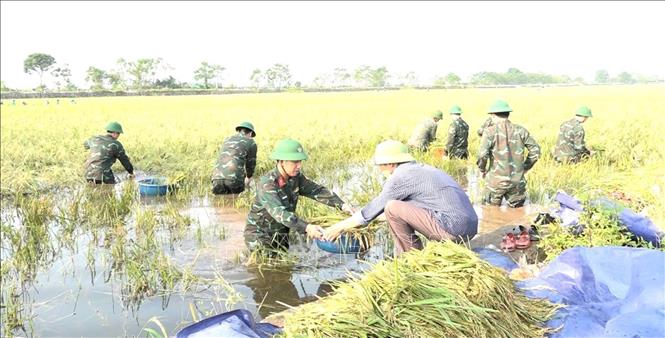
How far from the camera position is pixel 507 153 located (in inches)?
244

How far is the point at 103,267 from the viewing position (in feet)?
14.5

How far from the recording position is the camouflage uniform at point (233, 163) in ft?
23.0

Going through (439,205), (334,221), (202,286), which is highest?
(439,205)

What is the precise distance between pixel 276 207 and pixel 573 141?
231 inches

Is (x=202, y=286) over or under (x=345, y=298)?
under

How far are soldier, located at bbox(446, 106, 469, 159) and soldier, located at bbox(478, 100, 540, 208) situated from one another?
9.48 feet

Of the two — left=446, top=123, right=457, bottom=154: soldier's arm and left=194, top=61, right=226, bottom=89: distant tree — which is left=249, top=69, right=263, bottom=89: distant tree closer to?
left=194, top=61, right=226, bottom=89: distant tree

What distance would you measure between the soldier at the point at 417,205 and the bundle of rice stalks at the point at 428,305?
0.89m

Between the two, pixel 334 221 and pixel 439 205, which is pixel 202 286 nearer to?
pixel 334 221

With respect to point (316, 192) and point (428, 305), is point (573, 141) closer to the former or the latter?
point (316, 192)

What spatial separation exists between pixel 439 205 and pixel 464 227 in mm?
247

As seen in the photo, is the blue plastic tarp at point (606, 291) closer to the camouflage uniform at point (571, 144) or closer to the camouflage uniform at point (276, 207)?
the camouflage uniform at point (276, 207)

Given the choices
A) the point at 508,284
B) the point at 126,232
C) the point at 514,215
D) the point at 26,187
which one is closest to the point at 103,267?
the point at 126,232

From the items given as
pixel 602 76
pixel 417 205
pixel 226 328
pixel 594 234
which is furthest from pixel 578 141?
pixel 602 76
